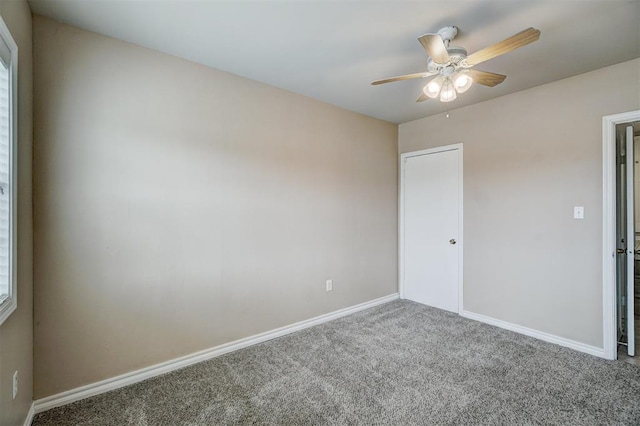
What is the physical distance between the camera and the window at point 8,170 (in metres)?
1.45

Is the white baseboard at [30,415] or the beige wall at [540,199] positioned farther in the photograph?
the beige wall at [540,199]

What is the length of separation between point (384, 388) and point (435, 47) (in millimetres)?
2271

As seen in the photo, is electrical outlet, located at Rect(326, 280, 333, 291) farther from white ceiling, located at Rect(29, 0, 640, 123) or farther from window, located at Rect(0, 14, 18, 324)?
window, located at Rect(0, 14, 18, 324)

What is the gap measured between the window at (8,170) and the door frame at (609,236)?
163 inches

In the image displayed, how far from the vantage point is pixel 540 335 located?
115 inches

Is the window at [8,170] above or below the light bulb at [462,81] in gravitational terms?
below

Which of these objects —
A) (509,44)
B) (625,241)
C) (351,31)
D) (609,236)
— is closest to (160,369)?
(351,31)

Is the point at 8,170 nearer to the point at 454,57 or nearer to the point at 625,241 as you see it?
the point at 454,57

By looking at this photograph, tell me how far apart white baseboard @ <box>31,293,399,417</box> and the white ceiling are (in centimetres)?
247

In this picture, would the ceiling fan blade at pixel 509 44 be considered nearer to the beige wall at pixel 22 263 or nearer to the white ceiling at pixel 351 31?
the white ceiling at pixel 351 31

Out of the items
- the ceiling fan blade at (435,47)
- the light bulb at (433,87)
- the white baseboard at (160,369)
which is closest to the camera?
the ceiling fan blade at (435,47)

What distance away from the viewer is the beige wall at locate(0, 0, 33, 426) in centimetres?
145

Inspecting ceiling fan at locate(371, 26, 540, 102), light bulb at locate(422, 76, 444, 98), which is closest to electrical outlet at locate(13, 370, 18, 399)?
ceiling fan at locate(371, 26, 540, 102)


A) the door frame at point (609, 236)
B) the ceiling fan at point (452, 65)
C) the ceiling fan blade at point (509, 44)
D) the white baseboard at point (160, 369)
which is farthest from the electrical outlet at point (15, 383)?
the door frame at point (609, 236)
